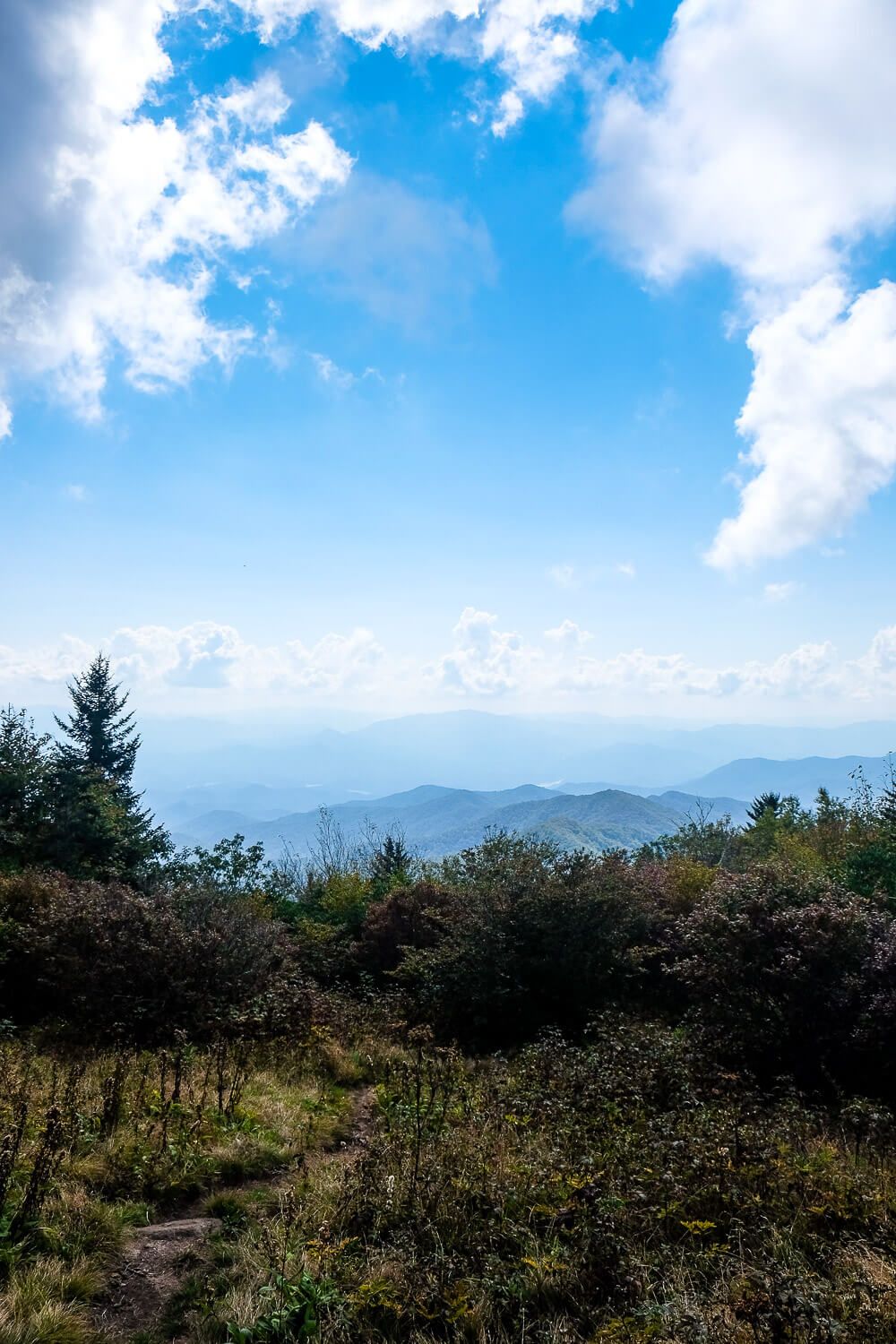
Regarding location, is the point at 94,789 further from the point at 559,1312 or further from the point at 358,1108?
the point at 559,1312

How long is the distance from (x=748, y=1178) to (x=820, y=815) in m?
24.0

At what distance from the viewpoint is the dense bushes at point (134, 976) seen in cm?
907

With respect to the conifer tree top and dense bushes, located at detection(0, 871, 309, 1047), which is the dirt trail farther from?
the conifer tree top

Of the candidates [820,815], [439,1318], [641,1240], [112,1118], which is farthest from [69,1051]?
[820,815]

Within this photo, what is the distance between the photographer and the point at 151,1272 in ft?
13.4

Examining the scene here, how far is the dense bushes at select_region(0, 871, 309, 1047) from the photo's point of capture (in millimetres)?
9070

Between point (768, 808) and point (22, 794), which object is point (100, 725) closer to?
point (22, 794)

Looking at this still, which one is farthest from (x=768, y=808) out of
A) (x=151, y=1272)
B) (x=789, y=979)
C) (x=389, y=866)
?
(x=151, y=1272)

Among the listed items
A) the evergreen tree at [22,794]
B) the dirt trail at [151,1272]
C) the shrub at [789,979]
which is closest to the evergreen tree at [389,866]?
the evergreen tree at [22,794]

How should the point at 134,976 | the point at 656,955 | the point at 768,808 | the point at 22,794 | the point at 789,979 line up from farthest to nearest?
the point at 768,808, the point at 22,794, the point at 656,955, the point at 134,976, the point at 789,979

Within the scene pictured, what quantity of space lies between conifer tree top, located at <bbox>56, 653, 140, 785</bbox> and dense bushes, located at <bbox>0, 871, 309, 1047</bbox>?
2421cm

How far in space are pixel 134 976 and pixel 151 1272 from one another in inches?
233

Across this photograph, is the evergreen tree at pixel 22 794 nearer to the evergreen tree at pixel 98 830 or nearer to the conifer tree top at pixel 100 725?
the evergreen tree at pixel 98 830

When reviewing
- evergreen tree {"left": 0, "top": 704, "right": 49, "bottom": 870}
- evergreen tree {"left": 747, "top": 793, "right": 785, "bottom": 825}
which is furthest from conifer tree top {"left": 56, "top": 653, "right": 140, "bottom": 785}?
evergreen tree {"left": 747, "top": 793, "right": 785, "bottom": 825}
